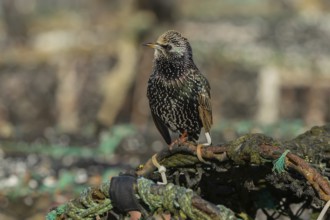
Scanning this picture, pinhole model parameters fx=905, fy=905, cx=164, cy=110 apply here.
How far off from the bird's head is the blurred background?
4.52 m

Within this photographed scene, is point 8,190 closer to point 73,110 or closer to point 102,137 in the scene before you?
point 102,137

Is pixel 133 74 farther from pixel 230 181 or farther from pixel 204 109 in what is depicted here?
pixel 230 181

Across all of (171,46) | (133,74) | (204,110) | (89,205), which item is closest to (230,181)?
(89,205)

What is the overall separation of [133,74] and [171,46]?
9.94 m

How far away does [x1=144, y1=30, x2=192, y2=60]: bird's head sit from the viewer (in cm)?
496

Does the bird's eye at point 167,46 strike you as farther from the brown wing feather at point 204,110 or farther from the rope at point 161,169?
the rope at point 161,169

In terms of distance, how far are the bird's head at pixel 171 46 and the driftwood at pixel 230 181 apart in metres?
1.16

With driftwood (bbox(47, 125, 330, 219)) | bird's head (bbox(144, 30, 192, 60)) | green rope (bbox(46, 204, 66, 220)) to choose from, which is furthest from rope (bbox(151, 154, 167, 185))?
bird's head (bbox(144, 30, 192, 60))

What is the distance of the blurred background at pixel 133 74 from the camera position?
35.8 feet

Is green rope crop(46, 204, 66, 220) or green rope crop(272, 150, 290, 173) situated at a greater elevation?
green rope crop(272, 150, 290, 173)

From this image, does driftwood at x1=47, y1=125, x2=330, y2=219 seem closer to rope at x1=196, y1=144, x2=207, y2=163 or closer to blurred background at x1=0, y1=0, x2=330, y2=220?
rope at x1=196, y1=144, x2=207, y2=163

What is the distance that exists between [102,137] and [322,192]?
7.67 meters

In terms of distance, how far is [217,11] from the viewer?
2591 cm

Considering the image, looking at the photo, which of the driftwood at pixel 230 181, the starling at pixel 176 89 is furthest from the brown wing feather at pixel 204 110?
the driftwood at pixel 230 181
